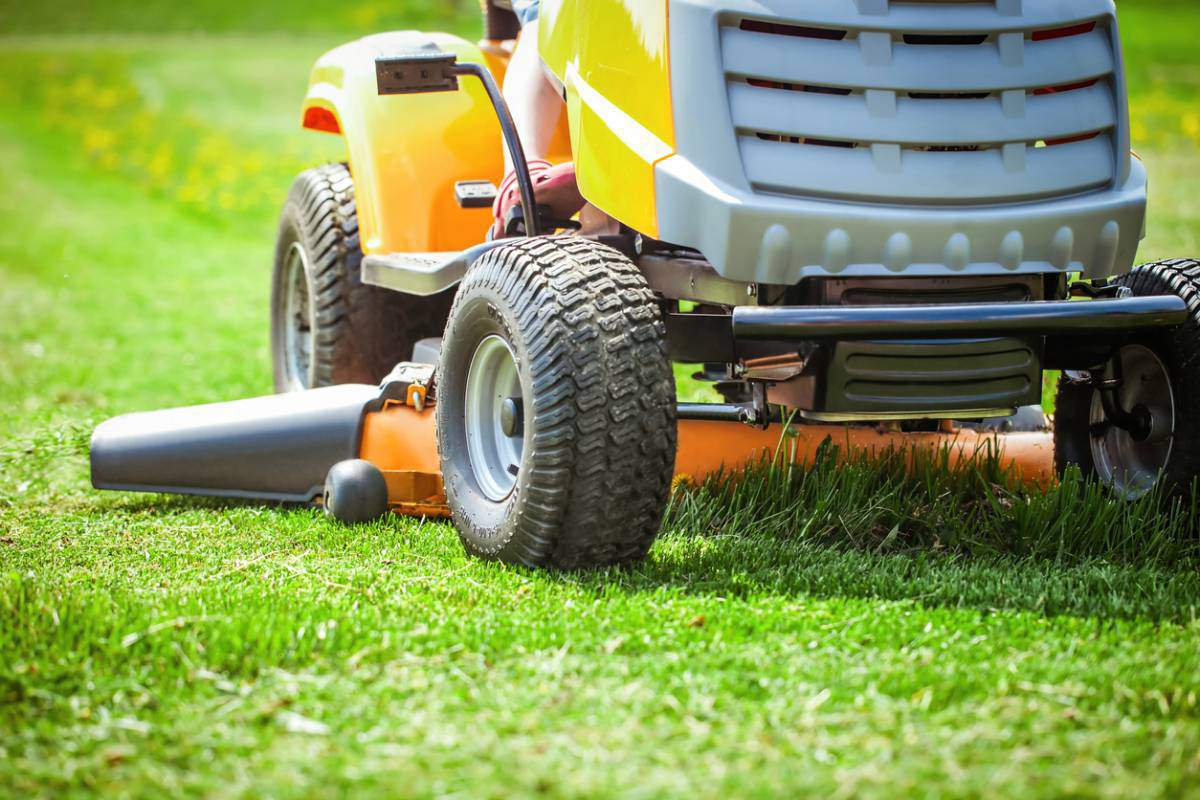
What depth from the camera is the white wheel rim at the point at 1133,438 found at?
4.06 meters

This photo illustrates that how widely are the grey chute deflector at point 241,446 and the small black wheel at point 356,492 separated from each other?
0.60ft

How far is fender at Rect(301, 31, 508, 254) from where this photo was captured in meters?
4.82

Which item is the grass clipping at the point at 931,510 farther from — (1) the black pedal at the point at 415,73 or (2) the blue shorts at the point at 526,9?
(2) the blue shorts at the point at 526,9

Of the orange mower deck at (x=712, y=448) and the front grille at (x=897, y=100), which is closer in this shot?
the front grille at (x=897, y=100)

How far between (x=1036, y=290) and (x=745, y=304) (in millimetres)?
726

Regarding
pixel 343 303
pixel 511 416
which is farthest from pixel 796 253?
pixel 343 303

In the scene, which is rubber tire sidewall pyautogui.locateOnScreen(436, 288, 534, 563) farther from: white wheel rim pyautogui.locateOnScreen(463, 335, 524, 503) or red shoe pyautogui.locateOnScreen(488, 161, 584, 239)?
red shoe pyautogui.locateOnScreen(488, 161, 584, 239)

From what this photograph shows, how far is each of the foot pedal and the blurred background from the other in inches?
11.7

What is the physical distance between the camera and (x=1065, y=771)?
7.85ft

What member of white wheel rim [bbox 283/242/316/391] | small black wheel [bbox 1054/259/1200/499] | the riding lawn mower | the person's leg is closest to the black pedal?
the riding lawn mower

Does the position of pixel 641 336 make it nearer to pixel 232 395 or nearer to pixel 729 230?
pixel 729 230

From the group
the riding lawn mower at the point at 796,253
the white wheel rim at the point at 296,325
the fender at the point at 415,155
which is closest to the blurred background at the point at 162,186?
the fender at the point at 415,155

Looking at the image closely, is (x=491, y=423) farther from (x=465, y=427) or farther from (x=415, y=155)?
(x=415, y=155)

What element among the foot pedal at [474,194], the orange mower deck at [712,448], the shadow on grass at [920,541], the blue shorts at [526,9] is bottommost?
the shadow on grass at [920,541]
